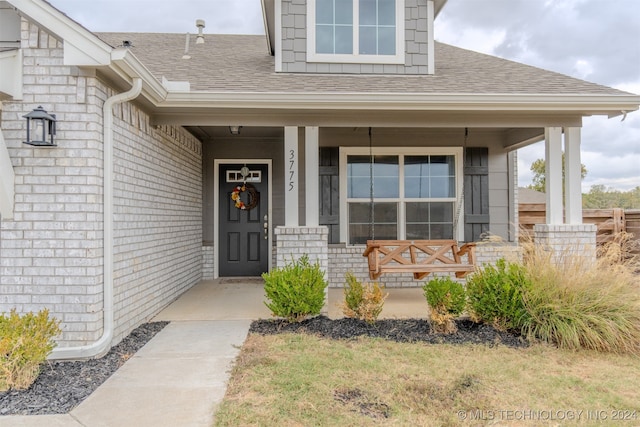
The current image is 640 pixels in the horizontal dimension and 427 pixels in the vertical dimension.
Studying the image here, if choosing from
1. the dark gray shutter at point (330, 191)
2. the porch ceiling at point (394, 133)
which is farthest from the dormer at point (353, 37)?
the dark gray shutter at point (330, 191)

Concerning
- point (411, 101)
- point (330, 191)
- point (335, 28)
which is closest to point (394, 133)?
point (330, 191)

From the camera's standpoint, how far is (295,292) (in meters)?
3.99

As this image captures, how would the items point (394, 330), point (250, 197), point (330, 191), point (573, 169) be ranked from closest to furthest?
1. point (394, 330)
2. point (573, 169)
3. point (330, 191)
4. point (250, 197)

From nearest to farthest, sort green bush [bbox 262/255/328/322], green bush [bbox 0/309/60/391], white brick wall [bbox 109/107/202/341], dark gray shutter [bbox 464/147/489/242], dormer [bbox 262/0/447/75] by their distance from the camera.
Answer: green bush [bbox 0/309/60/391]
white brick wall [bbox 109/107/202/341]
green bush [bbox 262/255/328/322]
dormer [bbox 262/0/447/75]
dark gray shutter [bbox 464/147/489/242]

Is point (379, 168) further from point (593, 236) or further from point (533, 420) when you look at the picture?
point (533, 420)

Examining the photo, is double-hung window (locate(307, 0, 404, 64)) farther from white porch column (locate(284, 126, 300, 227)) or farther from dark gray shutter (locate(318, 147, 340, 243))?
white porch column (locate(284, 126, 300, 227))

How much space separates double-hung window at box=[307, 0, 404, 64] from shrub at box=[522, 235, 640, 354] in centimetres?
372

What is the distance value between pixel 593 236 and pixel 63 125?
19.6ft

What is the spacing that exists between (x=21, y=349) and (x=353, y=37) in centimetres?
538

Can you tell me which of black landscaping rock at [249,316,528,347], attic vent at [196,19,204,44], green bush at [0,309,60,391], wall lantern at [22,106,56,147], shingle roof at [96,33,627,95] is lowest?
black landscaping rock at [249,316,528,347]

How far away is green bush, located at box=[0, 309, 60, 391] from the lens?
256 cm

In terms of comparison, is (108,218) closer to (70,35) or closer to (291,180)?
(70,35)

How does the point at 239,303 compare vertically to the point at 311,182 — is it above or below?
below

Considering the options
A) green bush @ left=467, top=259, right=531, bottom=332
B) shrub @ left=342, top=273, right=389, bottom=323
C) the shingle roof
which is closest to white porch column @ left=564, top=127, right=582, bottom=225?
the shingle roof
